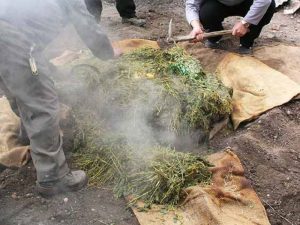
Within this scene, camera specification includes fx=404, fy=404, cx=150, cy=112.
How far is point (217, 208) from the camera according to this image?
8.52 ft

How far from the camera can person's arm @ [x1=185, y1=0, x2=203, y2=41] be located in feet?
13.3

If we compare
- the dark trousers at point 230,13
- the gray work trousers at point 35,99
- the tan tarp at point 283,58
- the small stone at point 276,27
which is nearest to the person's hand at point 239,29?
the dark trousers at point 230,13

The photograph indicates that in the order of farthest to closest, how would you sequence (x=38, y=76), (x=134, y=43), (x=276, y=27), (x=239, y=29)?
(x=276, y=27), (x=134, y=43), (x=239, y=29), (x=38, y=76)

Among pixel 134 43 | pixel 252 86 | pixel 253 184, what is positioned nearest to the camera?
pixel 253 184

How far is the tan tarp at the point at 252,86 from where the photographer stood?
3.71 m

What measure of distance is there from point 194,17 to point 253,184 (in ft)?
6.57

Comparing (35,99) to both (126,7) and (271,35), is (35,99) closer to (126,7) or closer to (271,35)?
(126,7)

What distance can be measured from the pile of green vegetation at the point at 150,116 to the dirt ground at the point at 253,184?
17 centimetres

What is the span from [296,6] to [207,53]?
79.9 inches

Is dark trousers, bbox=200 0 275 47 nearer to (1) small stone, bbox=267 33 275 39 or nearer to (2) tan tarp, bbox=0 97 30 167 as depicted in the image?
(1) small stone, bbox=267 33 275 39

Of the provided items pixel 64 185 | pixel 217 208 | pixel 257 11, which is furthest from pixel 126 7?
pixel 217 208

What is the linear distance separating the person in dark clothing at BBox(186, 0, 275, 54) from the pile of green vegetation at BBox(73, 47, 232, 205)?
597mm

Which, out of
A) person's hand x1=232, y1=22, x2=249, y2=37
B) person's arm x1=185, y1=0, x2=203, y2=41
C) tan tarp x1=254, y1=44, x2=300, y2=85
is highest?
person's arm x1=185, y1=0, x2=203, y2=41

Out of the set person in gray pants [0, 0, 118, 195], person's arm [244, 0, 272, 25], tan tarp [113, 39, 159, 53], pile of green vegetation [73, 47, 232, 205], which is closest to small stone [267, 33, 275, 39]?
person's arm [244, 0, 272, 25]
